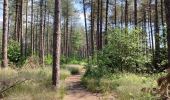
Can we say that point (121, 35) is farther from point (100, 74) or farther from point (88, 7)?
point (88, 7)

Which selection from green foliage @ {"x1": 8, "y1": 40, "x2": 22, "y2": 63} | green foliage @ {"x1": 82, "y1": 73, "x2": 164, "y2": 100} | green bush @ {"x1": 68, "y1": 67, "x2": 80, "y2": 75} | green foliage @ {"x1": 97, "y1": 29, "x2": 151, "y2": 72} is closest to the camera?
green foliage @ {"x1": 82, "y1": 73, "x2": 164, "y2": 100}

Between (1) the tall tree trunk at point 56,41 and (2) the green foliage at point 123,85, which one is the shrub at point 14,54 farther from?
(1) the tall tree trunk at point 56,41

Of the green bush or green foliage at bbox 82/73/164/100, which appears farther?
the green bush

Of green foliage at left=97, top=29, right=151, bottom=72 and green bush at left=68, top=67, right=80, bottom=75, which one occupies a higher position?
green foliage at left=97, top=29, right=151, bottom=72

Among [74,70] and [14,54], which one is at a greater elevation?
[14,54]

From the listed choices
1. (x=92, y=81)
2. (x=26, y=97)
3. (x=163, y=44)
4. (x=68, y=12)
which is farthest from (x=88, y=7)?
(x=26, y=97)

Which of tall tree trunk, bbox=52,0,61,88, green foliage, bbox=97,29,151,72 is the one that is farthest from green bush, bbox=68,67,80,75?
tall tree trunk, bbox=52,0,61,88

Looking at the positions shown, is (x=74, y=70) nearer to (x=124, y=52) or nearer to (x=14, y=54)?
(x=14, y=54)

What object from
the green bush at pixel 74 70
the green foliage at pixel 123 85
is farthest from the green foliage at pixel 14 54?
the green foliage at pixel 123 85

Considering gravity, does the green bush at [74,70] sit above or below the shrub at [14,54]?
below

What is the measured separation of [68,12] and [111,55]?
34.5 meters

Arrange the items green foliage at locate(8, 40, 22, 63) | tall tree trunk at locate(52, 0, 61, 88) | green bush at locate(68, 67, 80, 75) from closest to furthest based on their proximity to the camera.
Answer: tall tree trunk at locate(52, 0, 61, 88) → green foliage at locate(8, 40, 22, 63) → green bush at locate(68, 67, 80, 75)

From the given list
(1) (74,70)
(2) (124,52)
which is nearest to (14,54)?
(1) (74,70)

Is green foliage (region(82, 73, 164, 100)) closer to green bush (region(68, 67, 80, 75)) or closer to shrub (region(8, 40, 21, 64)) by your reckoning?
green bush (region(68, 67, 80, 75))
